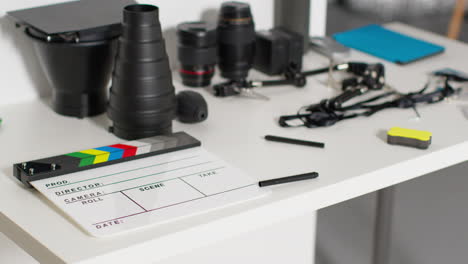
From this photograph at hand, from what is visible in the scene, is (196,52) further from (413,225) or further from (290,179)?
(413,225)

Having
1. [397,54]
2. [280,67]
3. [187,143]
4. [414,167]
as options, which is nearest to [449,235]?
[397,54]

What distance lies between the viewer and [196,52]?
1.20 meters

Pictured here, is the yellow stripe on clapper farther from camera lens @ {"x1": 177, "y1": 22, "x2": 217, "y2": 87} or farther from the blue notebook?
the blue notebook

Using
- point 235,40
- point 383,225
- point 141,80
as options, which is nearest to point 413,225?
point 383,225

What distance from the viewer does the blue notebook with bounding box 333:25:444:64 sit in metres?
1.39

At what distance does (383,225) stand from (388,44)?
0.41 meters

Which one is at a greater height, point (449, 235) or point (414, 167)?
point (414, 167)

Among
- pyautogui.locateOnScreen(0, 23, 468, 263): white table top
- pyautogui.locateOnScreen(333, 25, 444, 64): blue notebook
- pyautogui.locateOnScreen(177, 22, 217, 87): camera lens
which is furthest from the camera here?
pyautogui.locateOnScreen(333, 25, 444, 64): blue notebook

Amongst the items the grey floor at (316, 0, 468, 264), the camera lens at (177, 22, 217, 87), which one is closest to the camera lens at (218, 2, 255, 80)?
the camera lens at (177, 22, 217, 87)

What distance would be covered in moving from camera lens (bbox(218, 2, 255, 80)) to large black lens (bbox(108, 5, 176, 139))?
0.27 meters

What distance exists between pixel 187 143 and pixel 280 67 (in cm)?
38

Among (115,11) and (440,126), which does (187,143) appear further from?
(440,126)

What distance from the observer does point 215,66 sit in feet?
4.38

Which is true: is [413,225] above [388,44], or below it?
below
